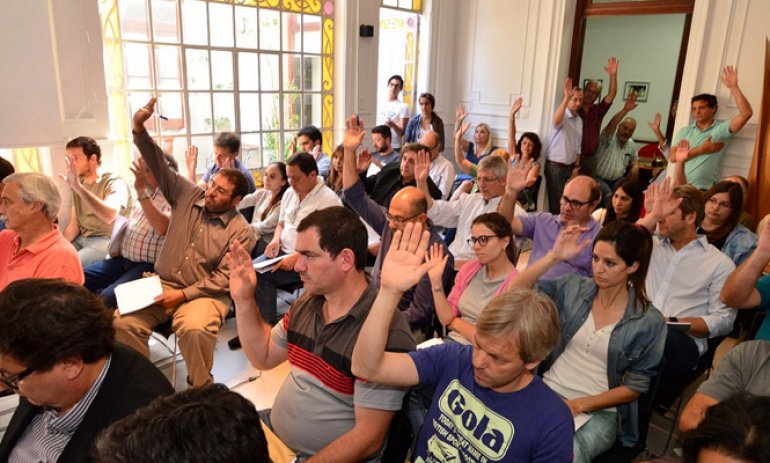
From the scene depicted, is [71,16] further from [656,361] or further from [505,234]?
[656,361]

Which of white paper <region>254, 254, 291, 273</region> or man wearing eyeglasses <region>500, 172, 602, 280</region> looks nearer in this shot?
man wearing eyeglasses <region>500, 172, 602, 280</region>

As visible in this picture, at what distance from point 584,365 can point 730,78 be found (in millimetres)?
4103

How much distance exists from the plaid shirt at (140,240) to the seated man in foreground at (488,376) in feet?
7.14

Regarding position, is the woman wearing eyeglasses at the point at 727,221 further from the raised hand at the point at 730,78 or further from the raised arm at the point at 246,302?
the raised arm at the point at 246,302

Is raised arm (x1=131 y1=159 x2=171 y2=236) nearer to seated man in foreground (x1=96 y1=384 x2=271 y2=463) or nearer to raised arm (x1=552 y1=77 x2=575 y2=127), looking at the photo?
seated man in foreground (x1=96 y1=384 x2=271 y2=463)

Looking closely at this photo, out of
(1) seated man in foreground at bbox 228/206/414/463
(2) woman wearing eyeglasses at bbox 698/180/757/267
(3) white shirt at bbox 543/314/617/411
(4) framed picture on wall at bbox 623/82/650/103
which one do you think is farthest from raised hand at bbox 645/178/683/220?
(4) framed picture on wall at bbox 623/82/650/103

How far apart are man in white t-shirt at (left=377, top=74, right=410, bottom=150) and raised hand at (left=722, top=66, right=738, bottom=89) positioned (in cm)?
341

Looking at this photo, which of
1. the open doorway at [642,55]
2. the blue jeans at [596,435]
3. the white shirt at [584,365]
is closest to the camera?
the blue jeans at [596,435]

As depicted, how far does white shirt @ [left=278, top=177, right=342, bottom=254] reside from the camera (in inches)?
140

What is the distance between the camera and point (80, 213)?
359cm

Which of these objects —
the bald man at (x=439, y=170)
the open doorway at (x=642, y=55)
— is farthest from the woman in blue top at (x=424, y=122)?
the open doorway at (x=642, y=55)

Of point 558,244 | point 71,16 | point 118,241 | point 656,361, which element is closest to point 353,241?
point 558,244

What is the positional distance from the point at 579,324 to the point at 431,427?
2.52ft

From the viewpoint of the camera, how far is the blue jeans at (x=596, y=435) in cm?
174
